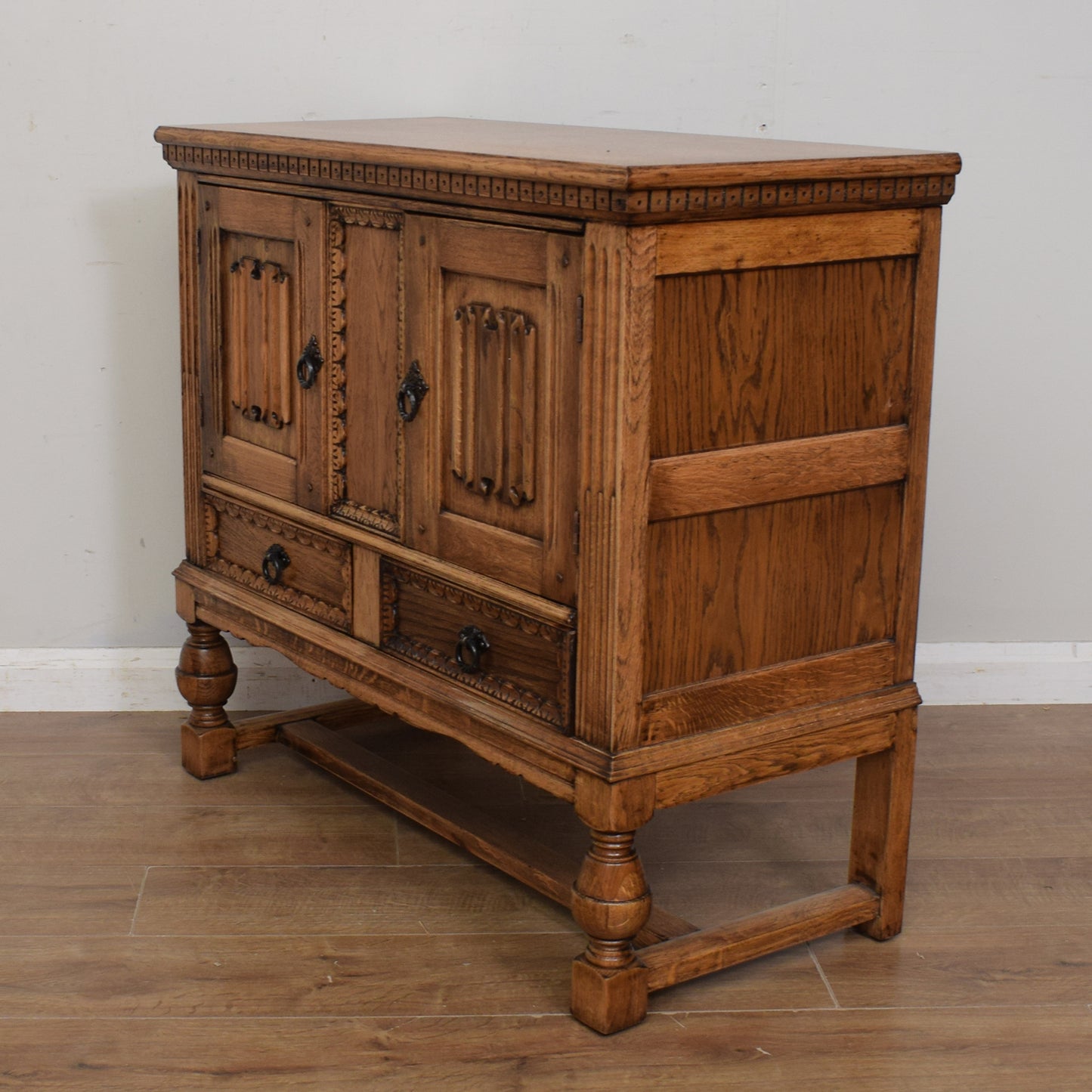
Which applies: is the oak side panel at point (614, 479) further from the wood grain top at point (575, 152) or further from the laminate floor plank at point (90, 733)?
the laminate floor plank at point (90, 733)

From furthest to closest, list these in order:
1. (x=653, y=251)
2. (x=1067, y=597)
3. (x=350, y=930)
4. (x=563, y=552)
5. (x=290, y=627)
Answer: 1. (x=1067, y=597)
2. (x=290, y=627)
3. (x=350, y=930)
4. (x=563, y=552)
5. (x=653, y=251)

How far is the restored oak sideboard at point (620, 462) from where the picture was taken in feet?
7.26

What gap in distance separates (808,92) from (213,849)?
1959mm

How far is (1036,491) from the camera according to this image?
148 inches

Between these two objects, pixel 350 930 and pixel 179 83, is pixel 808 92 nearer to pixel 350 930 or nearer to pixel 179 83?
pixel 179 83

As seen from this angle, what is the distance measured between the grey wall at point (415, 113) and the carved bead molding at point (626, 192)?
0.86 m

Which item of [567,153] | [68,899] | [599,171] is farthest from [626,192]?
[68,899]

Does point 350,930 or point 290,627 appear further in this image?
point 290,627

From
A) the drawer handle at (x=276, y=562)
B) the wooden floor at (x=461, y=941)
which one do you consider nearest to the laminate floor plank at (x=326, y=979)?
the wooden floor at (x=461, y=941)

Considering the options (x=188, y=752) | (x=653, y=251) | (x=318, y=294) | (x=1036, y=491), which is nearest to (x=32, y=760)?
(x=188, y=752)

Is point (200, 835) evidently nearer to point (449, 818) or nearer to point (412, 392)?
point (449, 818)

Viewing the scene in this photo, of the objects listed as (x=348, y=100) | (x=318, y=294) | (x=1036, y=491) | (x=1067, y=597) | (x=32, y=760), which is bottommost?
(x=32, y=760)

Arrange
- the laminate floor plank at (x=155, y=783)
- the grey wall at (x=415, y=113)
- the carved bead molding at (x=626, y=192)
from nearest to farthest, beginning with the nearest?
the carved bead molding at (x=626, y=192)
the laminate floor plank at (x=155, y=783)
the grey wall at (x=415, y=113)

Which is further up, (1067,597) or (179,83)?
(179,83)
